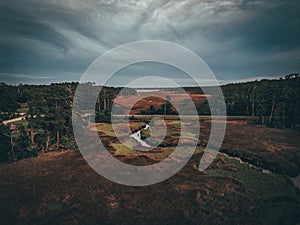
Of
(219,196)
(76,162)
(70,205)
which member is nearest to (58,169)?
(76,162)

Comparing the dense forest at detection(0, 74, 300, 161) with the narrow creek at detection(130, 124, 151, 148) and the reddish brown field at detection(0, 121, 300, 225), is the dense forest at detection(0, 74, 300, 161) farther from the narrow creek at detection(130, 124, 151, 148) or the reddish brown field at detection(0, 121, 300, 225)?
the narrow creek at detection(130, 124, 151, 148)

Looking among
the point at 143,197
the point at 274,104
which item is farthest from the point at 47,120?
the point at 274,104

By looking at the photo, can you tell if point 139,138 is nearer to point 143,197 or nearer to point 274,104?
point 143,197

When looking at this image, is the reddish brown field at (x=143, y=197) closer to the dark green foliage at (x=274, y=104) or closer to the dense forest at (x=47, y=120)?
the dense forest at (x=47, y=120)

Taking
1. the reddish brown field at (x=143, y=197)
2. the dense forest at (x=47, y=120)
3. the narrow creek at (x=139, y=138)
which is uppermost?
the dense forest at (x=47, y=120)

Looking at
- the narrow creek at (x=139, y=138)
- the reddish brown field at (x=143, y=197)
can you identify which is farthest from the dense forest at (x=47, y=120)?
the narrow creek at (x=139, y=138)

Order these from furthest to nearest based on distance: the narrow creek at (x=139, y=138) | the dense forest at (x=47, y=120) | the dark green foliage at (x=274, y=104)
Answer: the dark green foliage at (x=274, y=104) → the narrow creek at (x=139, y=138) → the dense forest at (x=47, y=120)

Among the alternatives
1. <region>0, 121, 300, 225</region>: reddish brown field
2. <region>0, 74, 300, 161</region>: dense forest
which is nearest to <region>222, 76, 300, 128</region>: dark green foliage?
<region>0, 74, 300, 161</region>: dense forest

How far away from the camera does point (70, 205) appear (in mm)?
18469

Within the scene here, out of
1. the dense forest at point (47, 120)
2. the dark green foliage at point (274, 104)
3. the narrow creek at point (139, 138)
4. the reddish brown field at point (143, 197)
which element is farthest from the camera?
the dark green foliage at point (274, 104)

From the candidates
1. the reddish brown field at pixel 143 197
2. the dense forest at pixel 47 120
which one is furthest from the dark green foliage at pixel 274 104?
the reddish brown field at pixel 143 197

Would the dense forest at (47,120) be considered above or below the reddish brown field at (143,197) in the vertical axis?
above

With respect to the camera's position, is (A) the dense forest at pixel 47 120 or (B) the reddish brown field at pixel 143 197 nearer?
(B) the reddish brown field at pixel 143 197

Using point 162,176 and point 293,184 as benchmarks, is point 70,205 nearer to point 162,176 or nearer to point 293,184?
point 162,176
